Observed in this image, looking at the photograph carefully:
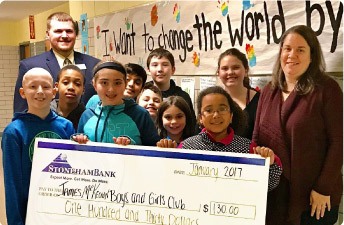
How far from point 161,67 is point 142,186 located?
98cm

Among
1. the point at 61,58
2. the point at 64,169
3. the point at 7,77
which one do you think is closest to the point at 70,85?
the point at 61,58

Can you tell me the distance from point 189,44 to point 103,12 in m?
1.37

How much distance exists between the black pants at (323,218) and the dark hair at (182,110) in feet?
2.43

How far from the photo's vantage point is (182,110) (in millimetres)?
2193

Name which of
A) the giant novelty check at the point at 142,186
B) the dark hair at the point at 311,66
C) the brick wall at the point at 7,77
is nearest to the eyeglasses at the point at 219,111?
the giant novelty check at the point at 142,186

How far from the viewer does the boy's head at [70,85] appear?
217cm

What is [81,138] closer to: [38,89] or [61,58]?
[38,89]

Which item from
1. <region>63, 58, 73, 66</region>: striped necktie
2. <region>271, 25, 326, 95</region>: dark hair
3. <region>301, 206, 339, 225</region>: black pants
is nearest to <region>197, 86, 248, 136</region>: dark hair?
<region>271, 25, 326, 95</region>: dark hair

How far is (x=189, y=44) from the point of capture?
9.41 feet

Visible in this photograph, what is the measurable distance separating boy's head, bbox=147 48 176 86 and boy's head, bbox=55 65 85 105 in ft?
1.67

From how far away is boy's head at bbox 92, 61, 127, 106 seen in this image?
1.87m

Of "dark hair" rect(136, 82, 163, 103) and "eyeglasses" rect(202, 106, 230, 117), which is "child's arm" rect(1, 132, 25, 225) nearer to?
"dark hair" rect(136, 82, 163, 103)

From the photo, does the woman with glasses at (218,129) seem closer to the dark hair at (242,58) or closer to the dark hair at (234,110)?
the dark hair at (234,110)

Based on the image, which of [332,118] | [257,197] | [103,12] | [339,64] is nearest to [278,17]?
[339,64]
